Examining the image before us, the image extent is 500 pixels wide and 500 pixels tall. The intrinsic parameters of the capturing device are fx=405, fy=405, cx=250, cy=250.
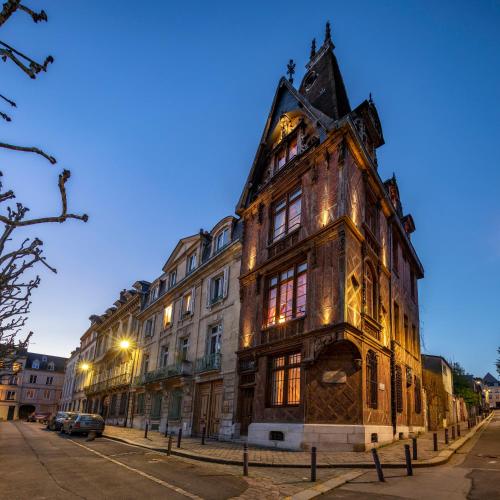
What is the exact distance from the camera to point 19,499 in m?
6.66

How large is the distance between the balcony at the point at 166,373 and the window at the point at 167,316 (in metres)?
3.57

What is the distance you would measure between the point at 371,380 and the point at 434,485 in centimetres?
736

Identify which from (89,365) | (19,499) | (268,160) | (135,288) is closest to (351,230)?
(268,160)

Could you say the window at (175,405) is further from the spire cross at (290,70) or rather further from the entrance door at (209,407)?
the spire cross at (290,70)

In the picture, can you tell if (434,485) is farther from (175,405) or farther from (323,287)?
(175,405)

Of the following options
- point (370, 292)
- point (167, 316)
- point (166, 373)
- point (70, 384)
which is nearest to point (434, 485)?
point (370, 292)

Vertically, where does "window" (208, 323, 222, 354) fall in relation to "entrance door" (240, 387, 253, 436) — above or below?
above

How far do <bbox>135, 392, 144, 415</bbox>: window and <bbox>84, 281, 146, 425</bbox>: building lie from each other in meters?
2.03

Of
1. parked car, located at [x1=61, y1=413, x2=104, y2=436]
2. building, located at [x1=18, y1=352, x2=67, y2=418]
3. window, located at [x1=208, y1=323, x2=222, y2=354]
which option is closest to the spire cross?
window, located at [x1=208, y1=323, x2=222, y2=354]

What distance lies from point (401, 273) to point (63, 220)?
21.1 meters

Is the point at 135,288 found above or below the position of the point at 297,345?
above

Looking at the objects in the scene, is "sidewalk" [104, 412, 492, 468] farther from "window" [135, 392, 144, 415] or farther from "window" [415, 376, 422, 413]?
"window" [135, 392, 144, 415]

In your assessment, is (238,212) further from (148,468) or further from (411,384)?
(148,468)

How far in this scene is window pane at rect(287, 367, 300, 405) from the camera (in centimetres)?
1477
